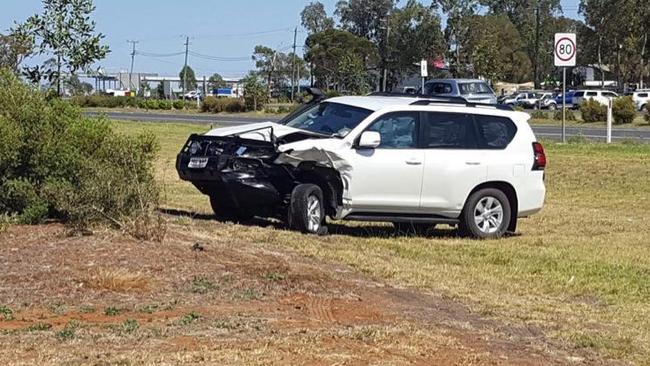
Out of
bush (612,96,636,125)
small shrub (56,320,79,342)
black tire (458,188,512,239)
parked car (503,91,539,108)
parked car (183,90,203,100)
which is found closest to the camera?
small shrub (56,320,79,342)

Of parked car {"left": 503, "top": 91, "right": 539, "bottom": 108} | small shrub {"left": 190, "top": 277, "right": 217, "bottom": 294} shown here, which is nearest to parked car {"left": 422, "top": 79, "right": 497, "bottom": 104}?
parked car {"left": 503, "top": 91, "right": 539, "bottom": 108}

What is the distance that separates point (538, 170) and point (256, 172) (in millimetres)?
3763

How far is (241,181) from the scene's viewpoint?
12266 millimetres

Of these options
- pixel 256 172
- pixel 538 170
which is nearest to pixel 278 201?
pixel 256 172

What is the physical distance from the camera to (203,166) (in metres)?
12.5

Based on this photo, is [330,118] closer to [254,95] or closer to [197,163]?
[197,163]

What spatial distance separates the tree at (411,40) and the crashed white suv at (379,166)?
77667 mm

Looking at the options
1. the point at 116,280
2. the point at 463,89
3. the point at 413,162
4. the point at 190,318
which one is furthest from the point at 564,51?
the point at 190,318

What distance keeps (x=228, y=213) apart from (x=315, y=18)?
111945 millimetres

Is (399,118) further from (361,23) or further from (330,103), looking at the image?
(361,23)

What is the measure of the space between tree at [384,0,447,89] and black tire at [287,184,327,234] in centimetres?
→ 7908

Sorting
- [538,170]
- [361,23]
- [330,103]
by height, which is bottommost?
[538,170]

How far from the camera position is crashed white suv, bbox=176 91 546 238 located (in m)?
12.4

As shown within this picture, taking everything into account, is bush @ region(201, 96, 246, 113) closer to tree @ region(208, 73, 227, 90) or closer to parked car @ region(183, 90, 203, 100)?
parked car @ region(183, 90, 203, 100)
